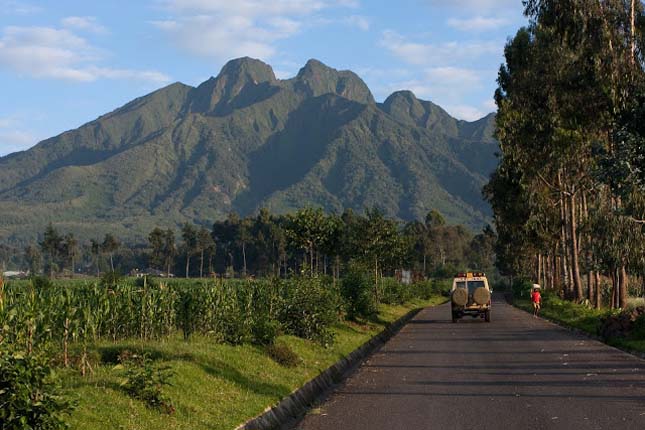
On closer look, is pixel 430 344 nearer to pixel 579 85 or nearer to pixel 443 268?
pixel 579 85

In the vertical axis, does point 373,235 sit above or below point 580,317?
above

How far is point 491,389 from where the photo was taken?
15305mm

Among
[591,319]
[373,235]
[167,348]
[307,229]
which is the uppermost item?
[307,229]

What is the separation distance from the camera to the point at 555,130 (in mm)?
41219

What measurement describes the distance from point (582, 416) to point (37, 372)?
7793mm

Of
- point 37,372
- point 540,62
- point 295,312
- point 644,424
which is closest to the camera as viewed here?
point 37,372

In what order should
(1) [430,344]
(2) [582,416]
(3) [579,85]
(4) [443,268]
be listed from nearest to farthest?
(2) [582,416] → (1) [430,344] → (3) [579,85] → (4) [443,268]

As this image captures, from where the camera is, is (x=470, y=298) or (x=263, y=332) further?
(x=470, y=298)

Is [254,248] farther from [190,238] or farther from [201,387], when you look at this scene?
[201,387]

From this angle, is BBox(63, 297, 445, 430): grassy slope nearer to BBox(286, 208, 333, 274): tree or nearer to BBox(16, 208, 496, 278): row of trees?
BBox(286, 208, 333, 274): tree

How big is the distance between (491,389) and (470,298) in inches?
944

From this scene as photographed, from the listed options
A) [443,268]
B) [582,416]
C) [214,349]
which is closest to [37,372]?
[582,416]

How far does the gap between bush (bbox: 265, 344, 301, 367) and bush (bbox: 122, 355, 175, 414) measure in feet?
19.8

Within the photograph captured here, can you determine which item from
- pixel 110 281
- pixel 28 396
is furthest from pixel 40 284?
pixel 28 396
